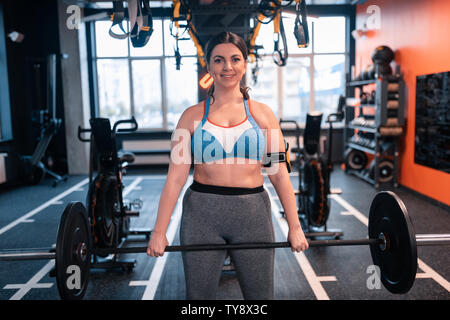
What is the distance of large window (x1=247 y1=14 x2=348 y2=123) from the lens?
7.79 meters

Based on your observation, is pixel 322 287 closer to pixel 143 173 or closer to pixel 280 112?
pixel 143 173

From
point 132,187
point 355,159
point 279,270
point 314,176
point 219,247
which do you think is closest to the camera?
point 219,247

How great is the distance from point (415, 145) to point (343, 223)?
1845mm

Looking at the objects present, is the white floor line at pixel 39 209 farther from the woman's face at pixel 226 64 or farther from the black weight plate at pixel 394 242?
the black weight plate at pixel 394 242

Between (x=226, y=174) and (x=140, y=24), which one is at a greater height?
(x=140, y=24)

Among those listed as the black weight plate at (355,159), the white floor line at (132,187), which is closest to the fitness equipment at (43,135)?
the white floor line at (132,187)

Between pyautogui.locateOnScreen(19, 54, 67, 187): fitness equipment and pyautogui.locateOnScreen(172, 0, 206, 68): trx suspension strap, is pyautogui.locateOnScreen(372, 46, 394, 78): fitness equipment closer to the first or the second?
pyautogui.locateOnScreen(172, 0, 206, 68): trx suspension strap

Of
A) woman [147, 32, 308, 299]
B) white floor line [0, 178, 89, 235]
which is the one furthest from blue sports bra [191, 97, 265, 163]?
white floor line [0, 178, 89, 235]

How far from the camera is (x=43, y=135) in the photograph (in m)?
6.13

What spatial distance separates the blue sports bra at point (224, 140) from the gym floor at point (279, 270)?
2.67 ft

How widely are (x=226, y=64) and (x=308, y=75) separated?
6918mm

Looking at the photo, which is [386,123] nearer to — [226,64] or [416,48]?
[416,48]

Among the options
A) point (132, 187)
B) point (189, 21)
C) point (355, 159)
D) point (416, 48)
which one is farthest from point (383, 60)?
point (132, 187)

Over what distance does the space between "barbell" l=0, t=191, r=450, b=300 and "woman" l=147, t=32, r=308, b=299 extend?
6 cm
